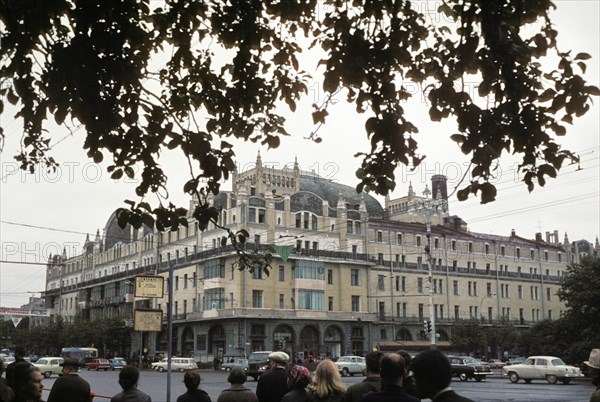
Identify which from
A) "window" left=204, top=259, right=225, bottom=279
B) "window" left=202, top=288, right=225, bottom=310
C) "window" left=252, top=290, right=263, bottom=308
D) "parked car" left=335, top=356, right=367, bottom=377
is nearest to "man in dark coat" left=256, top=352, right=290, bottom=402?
"parked car" left=335, top=356, right=367, bottom=377

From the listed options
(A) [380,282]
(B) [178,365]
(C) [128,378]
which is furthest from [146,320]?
(A) [380,282]

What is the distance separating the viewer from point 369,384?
7320 mm

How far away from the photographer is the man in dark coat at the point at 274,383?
9117 millimetres

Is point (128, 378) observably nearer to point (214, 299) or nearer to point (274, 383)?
point (274, 383)

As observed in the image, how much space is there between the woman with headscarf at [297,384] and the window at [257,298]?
60926mm

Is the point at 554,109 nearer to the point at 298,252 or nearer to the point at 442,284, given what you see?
the point at 298,252

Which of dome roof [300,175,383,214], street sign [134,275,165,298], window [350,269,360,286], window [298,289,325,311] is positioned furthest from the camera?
dome roof [300,175,383,214]

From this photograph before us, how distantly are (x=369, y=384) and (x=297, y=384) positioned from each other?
146 cm

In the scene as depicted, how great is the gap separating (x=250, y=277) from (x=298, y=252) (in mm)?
5898

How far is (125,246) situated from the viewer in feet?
311

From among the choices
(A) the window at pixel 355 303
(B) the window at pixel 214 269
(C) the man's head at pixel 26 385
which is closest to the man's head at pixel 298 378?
(C) the man's head at pixel 26 385

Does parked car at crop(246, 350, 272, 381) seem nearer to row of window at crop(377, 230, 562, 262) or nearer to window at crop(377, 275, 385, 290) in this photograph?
window at crop(377, 275, 385, 290)

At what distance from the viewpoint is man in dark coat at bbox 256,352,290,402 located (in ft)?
29.9

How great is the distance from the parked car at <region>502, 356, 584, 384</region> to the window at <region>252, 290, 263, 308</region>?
30453 mm
